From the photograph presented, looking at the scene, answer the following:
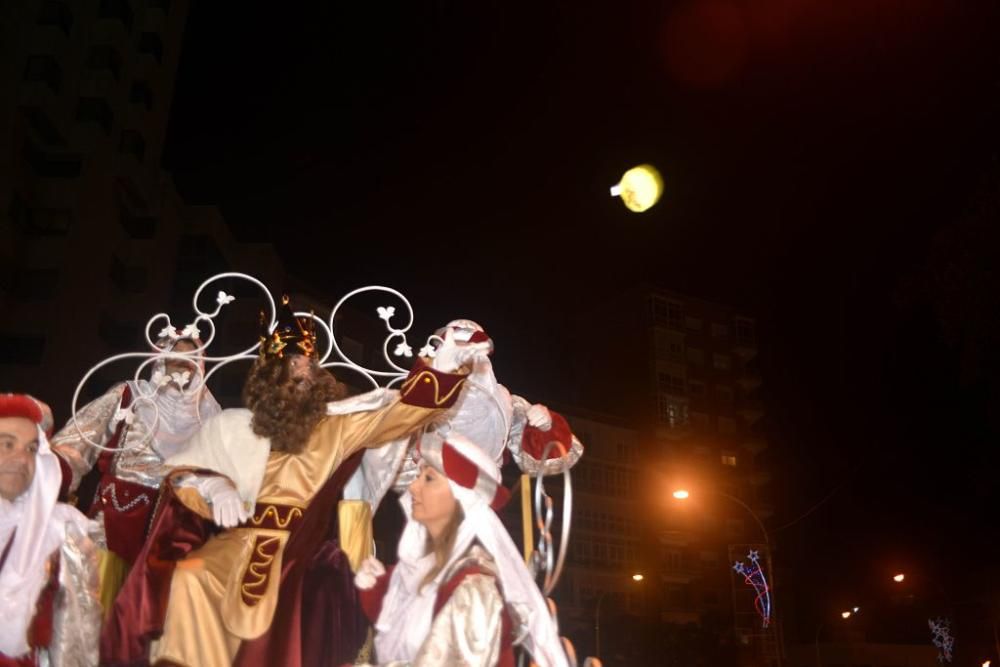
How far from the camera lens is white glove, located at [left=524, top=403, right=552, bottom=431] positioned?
19.7 feet

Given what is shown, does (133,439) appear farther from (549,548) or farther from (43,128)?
(43,128)

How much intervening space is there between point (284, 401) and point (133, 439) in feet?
3.55

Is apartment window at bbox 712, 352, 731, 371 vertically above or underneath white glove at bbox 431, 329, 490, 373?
above

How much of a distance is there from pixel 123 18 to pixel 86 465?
27.6 meters

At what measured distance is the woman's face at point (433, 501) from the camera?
221 inches

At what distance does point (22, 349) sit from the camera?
25.1 metres

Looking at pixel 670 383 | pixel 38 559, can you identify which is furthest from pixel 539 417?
pixel 670 383

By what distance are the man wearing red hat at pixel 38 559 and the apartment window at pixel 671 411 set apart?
39461 mm

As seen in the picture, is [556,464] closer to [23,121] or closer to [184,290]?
[23,121]

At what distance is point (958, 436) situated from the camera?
14109 mm

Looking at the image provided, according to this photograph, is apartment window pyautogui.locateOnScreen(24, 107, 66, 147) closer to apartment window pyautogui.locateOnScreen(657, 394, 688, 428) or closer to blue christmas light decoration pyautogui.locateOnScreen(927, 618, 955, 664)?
apartment window pyautogui.locateOnScreen(657, 394, 688, 428)

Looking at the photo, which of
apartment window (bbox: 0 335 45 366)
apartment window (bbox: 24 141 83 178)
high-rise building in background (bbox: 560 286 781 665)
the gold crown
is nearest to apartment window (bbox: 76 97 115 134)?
apartment window (bbox: 24 141 83 178)

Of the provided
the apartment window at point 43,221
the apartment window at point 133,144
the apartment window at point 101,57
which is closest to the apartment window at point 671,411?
the apartment window at point 133,144

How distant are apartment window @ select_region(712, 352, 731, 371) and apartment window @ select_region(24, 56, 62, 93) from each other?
104 ft
